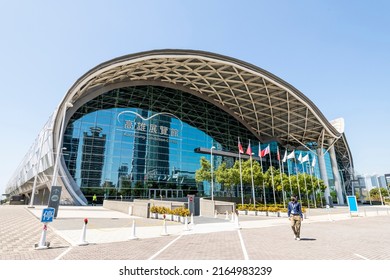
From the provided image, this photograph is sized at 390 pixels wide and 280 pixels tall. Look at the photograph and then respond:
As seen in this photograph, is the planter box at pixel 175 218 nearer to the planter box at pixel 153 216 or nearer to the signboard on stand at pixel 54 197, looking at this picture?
the planter box at pixel 153 216

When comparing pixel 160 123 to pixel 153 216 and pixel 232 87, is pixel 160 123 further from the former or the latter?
pixel 153 216

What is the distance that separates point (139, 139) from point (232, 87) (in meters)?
20.4

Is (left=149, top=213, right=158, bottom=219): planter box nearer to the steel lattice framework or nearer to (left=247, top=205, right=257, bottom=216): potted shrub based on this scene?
(left=247, top=205, right=257, bottom=216): potted shrub

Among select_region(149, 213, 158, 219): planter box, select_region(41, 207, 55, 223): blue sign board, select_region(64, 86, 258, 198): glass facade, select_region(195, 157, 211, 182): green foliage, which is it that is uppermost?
select_region(64, 86, 258, 198): glass facade

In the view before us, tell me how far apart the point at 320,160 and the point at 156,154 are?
3841 cm

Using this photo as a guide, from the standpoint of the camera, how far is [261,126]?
176ft

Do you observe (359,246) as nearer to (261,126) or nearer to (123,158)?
(123,158)

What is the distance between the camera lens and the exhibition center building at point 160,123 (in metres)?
32.4

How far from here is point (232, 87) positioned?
42750mm

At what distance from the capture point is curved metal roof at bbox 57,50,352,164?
33156mm

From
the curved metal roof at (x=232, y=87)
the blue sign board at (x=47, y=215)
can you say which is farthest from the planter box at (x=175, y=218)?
the curved metal roof at (x=232, y=87)

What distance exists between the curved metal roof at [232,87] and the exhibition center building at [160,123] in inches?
6.9

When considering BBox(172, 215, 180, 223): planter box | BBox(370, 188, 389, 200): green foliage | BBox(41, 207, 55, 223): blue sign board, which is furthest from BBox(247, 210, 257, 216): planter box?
BBox(370, 188, 389, 200): green foliage

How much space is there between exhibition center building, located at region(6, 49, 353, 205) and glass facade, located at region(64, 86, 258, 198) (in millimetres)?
148
